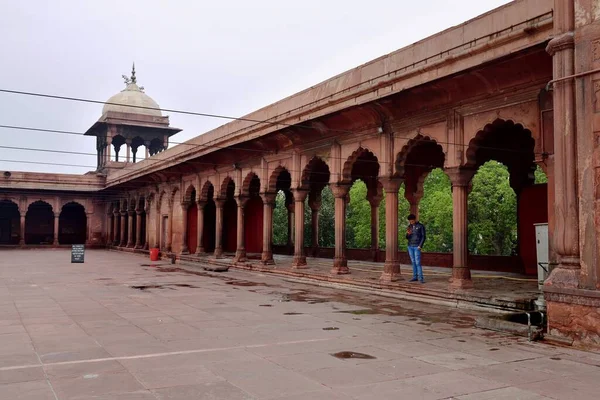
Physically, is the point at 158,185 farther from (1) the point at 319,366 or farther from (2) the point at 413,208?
(1) the point at 319,366

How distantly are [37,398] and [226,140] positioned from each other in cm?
1433

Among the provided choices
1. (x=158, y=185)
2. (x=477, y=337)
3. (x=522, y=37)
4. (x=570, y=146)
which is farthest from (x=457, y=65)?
(x=158, y=185)

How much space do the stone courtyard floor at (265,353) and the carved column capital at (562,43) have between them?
3.72m

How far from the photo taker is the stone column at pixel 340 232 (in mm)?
14016

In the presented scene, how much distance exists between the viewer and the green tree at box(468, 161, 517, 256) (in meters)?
33.2

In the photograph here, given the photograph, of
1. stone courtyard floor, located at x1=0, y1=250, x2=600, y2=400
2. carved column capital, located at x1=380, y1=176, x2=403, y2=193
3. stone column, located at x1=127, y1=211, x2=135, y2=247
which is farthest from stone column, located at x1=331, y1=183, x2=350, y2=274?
stone column, located at x1=127, y1=211, x2=135, y2=247

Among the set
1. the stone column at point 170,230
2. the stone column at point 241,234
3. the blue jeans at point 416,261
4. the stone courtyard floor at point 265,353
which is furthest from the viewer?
the stone column at point 170,230

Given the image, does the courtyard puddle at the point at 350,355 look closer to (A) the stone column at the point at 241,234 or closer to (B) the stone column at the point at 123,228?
(A) the stone column at the point at 241,234

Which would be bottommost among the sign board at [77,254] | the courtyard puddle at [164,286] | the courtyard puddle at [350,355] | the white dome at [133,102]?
the courtyard puddle at [164,286]

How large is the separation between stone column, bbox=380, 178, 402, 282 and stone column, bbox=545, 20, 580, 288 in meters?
5.29

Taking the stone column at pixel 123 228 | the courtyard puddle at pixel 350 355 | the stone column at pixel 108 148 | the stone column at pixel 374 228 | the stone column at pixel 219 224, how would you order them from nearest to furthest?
the courtyard puddle at pixel 350 355
the stone column at pixel 374 228
the stone column at pixel 219 224
the stone column at pixel 123 228
the stone column at pixel 108 148

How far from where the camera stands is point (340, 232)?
14352 millimetres

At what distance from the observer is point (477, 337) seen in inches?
272

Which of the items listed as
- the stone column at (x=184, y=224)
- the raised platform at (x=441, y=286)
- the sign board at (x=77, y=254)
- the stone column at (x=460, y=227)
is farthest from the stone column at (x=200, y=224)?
the stone column at (x=460, y=227)
